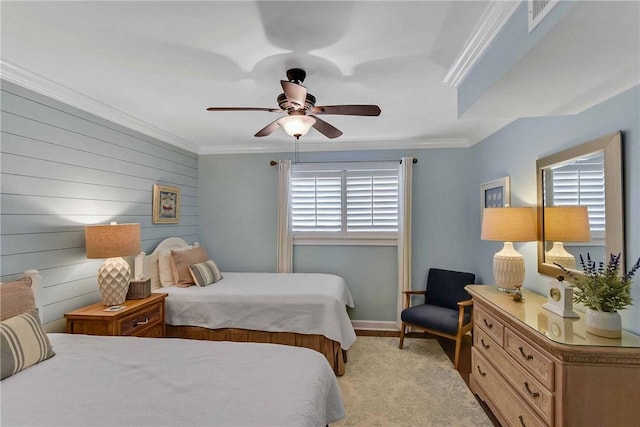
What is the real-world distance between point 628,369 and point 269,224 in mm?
3632

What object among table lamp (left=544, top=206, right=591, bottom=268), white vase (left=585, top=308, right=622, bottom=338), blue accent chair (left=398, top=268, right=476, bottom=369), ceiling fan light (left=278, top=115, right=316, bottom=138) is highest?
ceiling fan light (left=278, top=115, right=316, bottom=138)

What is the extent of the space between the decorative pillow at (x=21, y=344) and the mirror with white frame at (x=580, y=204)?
325 centimetres

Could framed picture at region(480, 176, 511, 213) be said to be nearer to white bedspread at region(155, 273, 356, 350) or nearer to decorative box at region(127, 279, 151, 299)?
white bedspread at region(155, 273, 356, 350)

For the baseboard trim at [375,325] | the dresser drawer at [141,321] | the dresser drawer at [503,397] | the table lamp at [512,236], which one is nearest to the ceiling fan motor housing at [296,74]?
the table lamp at [512,236]

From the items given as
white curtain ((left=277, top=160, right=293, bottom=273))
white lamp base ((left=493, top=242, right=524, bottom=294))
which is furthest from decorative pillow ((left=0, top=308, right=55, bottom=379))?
white lamp base ((left=493, top=242, right=524, bottom=294))

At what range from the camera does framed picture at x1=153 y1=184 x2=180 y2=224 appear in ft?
11.4

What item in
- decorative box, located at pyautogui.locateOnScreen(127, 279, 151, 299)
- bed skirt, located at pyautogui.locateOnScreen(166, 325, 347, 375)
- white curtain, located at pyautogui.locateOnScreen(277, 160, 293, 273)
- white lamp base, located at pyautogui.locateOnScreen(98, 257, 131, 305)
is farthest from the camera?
white curtain, located at pyautogui.locateOnScreen(277, 160, 293, 273)

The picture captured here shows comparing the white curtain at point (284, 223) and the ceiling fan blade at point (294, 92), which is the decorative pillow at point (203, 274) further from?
the ceiling fan blade at point (294, 92)

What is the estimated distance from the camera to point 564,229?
85.2 inches

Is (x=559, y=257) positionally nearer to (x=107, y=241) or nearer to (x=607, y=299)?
(x=607, y=299)

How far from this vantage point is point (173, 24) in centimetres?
158

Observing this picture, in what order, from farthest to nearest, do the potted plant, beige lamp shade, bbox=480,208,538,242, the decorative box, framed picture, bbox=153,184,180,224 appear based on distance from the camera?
framed picture, bbox=153,184,180,224 < the decorative box < beige lamp shade, bbox=480,208,538,242 < the potted plant

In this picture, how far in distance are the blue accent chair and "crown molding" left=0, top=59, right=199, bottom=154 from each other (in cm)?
348

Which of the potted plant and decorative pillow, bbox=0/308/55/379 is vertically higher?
the potted plant
